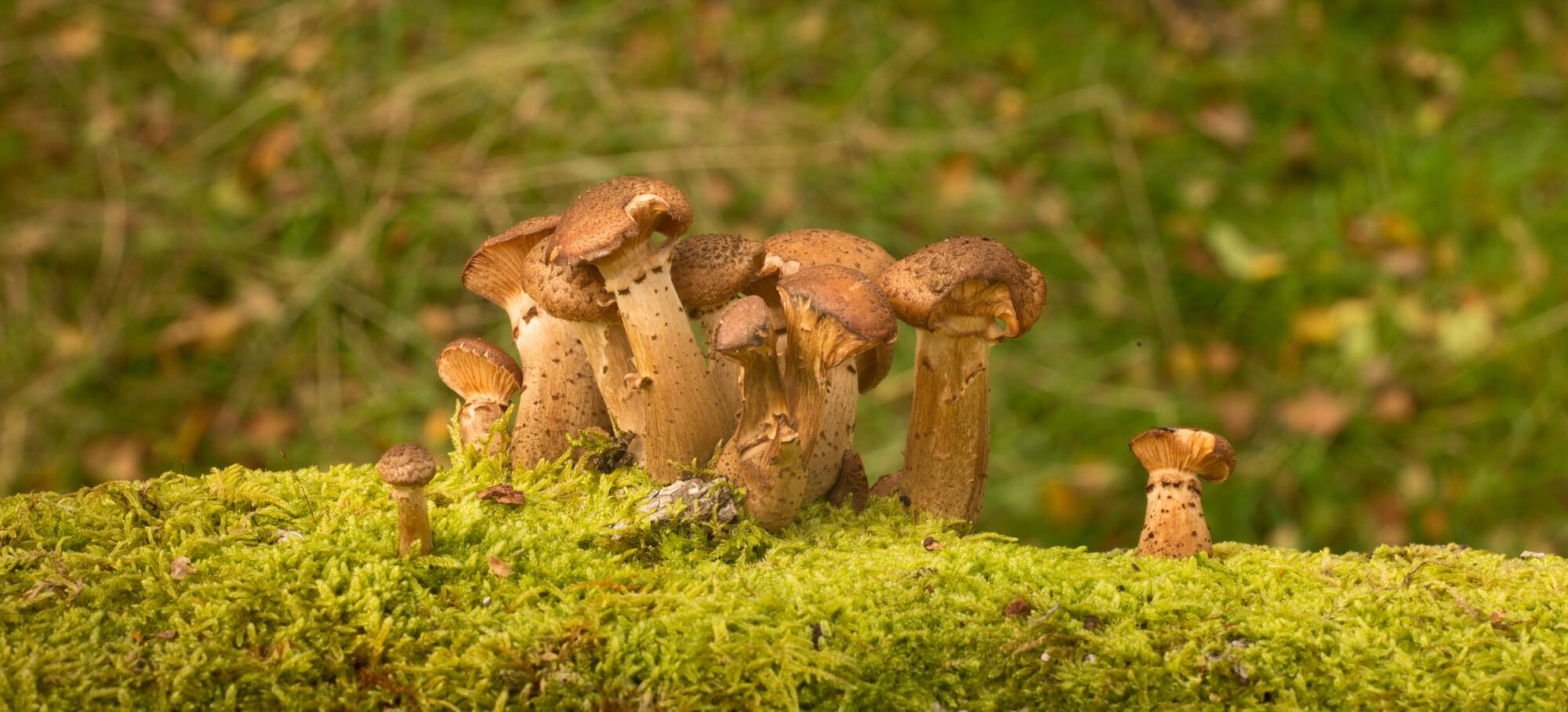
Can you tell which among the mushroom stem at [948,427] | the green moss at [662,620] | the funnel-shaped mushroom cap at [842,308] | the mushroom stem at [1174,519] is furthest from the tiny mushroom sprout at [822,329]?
the mushroom stem at [1174,519]

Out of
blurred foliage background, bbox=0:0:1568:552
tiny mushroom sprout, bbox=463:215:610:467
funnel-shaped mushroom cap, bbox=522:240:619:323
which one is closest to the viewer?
funnel-shaped mushroom cap, bbox=522:240:619:323

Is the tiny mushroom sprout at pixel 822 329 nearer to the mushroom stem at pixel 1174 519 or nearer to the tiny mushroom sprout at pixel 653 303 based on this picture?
the tiny mushroom sprout at pixel 653 303

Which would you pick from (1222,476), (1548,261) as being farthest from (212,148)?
(1548,261)

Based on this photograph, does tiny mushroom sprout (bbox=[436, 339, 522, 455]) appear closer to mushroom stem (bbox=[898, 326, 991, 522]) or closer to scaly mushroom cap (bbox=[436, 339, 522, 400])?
scaly mushroom cap (bbox=[436, 339, 522, 400])

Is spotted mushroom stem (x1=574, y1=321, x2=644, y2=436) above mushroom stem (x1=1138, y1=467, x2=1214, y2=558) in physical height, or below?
above

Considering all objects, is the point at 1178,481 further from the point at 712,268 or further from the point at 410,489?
the point at 410,489

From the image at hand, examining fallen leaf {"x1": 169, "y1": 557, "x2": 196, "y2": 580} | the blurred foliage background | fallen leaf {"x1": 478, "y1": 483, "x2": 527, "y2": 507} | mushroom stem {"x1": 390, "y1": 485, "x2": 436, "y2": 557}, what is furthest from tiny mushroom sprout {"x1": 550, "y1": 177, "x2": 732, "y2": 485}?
the blurred foliage background

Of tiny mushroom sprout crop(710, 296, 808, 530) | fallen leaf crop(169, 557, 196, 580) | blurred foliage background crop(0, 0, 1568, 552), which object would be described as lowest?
fallen leaf crop(169, 557, 196, 580)

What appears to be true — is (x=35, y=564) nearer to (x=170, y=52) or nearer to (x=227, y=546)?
(x=227, y=546)
